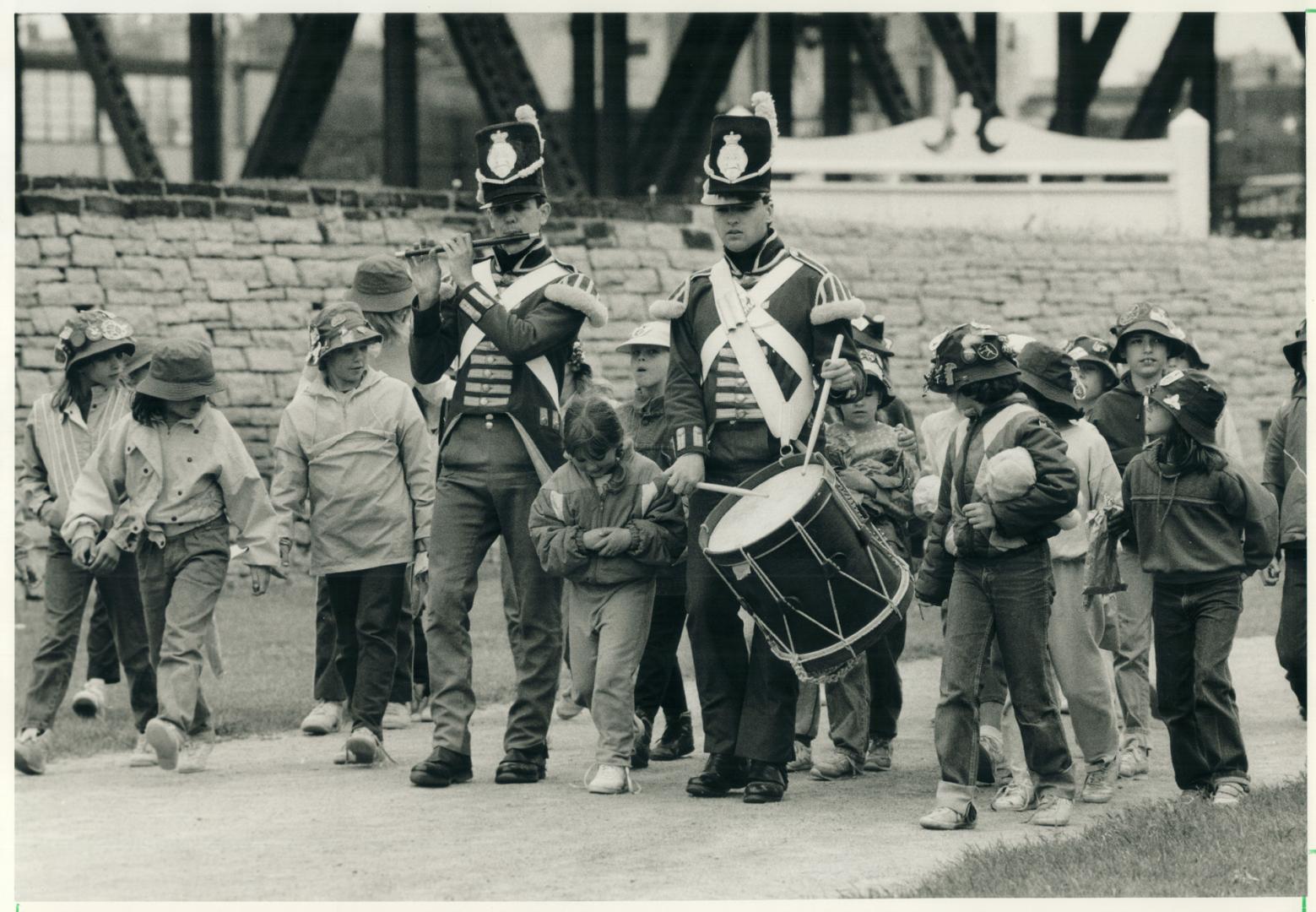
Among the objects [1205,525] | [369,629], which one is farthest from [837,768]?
[369,629]

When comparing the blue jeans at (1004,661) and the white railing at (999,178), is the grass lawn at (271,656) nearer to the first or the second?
the blue jeans at (1004,661)

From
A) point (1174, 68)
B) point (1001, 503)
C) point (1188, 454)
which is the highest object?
point (1174, 68)

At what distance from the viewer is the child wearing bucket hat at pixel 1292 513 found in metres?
8.54

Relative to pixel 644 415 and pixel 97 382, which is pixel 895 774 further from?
pixel 97 382

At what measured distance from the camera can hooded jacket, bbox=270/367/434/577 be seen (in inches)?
348

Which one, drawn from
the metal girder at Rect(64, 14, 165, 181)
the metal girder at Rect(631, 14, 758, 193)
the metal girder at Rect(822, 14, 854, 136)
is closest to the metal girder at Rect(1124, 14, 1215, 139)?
the metal girder at Rect(822, 14, 854, 136)

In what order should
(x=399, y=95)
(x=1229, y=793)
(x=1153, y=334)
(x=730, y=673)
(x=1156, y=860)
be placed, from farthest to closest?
(x=399, y=95) → (x=1153, y=334) → (x=730, y=673) → (x=1229, y=793) → (x=1156, y=860)

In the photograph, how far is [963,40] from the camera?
2880 centimetres

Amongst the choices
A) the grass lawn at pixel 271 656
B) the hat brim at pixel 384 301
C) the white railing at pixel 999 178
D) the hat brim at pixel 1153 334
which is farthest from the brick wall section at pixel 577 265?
the hat brim at pixel 384 301

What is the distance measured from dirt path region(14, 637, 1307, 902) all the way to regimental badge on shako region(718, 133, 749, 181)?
228 centimetres

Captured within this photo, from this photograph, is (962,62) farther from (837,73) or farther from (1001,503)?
(1001,503)

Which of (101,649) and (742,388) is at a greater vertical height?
(742,388)

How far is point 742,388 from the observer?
7.87 meters

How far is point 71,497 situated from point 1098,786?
414 cm
